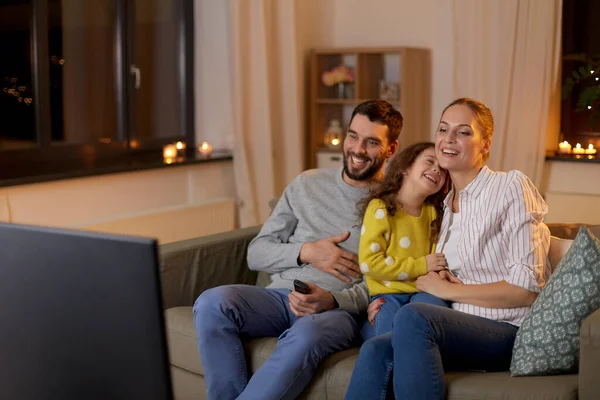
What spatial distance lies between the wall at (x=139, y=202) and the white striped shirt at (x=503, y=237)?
2.00 m

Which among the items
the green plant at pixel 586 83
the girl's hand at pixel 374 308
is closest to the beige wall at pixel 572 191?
the green plant at pixel 586 83

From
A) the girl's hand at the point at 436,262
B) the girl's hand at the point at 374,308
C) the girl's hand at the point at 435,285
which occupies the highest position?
the girl's hand at the point at 436,262

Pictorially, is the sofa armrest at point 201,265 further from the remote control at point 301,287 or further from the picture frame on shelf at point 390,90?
the picture frame on shelf at point 390,90

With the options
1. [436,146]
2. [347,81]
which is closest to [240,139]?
[347,81]

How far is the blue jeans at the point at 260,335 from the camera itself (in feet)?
7.50

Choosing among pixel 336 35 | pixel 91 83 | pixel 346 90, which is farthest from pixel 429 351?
pixel 336 35

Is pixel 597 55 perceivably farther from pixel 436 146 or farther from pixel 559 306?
pixel 559 306

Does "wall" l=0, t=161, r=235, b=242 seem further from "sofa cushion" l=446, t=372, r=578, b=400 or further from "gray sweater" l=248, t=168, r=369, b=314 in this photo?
"sofa cushion" l=446, t=372, r=578, b=400

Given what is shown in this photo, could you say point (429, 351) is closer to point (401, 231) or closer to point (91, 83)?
point (401, 231)

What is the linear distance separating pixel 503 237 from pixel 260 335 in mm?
759

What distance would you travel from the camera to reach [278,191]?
484 centimetres

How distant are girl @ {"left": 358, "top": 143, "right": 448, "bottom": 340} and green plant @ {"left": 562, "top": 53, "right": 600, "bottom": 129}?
5.80 ft

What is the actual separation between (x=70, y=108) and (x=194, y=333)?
1.98 m

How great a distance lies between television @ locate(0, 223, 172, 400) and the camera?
0.93 metres
